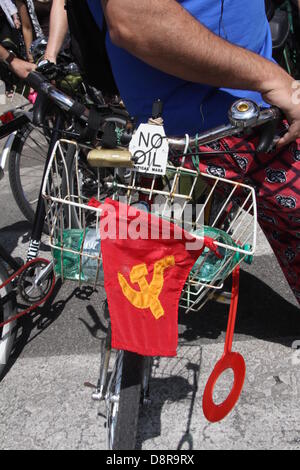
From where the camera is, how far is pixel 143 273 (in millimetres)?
Result: 1305

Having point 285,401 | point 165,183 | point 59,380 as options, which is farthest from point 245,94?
point 59,380

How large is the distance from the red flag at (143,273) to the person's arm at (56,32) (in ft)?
5.99

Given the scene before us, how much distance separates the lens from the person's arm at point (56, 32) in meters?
2.76

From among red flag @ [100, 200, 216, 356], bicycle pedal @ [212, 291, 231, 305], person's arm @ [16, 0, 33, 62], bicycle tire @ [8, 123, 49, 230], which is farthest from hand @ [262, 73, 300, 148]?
person's arm @ [16, 0, 33, 62]

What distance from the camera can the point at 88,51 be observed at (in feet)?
5.51

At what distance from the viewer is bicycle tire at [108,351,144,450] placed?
1.66 metres

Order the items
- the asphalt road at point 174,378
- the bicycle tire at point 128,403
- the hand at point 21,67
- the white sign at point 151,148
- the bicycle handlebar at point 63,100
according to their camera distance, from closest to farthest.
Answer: the white sign at point 151,148 → the bicycle handlebar at point 63,100 → the bicycle tire at point 128,403 → the asphalt road at point 174,378 → the hand at point 21,67

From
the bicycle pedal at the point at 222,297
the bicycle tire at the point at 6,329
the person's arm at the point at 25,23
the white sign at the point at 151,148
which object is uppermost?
the white sign at the point at 151,148

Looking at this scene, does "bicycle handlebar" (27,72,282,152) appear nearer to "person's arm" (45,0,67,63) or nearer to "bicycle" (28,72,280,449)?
"bicycle" (28,72,280,449)

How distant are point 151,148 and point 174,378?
1461 mm

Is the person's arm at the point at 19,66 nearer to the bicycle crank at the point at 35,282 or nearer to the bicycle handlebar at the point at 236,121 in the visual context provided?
the bicycle crank at the point at 35,282

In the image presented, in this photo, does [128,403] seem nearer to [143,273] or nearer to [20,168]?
[143,273]

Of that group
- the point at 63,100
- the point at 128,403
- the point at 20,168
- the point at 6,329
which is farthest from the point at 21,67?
the point at 128,403

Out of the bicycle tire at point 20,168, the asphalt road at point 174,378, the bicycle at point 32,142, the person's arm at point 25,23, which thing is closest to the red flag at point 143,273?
the asphalt road at point 174,378
